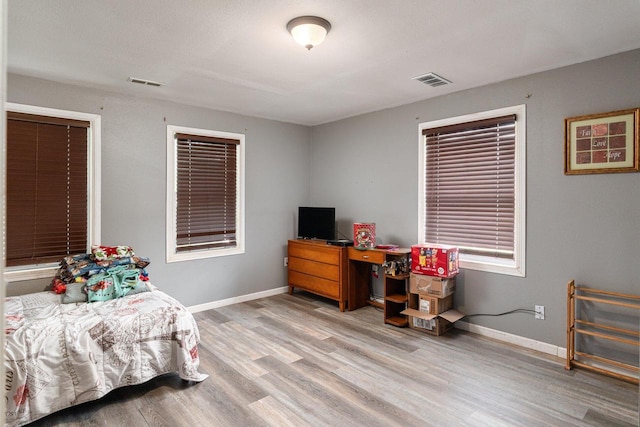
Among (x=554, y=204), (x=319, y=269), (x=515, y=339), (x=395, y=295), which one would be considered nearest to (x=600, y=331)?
(x=515, y=339)

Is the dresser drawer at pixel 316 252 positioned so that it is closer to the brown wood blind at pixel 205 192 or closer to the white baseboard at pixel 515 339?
the brown wood blind at pixel 205 192

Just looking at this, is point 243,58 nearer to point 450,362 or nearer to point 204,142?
point 204,142

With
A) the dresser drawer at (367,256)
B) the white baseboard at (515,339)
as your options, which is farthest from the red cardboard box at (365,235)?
the white baseboard at (515,339)

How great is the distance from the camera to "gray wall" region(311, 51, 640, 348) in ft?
9.14

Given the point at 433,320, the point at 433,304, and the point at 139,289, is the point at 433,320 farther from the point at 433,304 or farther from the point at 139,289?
the point at 139,289

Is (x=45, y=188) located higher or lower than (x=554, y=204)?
higher

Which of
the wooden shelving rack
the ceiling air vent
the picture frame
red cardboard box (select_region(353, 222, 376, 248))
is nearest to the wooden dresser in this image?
red cardboard box (select_region(353, 222, 376, 248))

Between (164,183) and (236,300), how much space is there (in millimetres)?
1772

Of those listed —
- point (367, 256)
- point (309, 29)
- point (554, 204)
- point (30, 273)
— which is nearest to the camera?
point (309, 29)

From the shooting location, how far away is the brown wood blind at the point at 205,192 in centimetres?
425

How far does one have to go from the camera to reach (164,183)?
4.08m

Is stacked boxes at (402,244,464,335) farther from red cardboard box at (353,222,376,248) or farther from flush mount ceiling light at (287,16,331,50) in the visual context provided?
flush mount ceiling light at (287,16,331,50)

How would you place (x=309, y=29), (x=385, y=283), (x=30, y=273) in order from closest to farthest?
1. (x=309, y=29)
2. (x=30, y=273)
3. (x=385, y=283)

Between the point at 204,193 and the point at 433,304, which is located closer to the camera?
the point at 433,304
